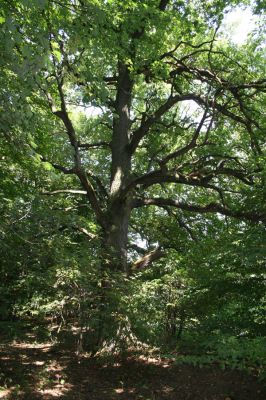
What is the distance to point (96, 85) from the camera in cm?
613

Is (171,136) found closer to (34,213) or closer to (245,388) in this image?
(34,213)

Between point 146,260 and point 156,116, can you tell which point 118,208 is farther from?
point 156,116

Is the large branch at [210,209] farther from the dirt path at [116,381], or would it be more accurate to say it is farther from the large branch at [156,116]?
the dirt path at [116,381]

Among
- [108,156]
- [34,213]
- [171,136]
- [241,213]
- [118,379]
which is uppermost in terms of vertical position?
[108,156]

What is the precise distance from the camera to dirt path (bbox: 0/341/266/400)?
6191 millimetres

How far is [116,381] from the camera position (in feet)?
23.3

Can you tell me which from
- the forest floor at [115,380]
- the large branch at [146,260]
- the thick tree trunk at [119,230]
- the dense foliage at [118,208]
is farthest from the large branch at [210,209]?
the forest floor at [115,380]

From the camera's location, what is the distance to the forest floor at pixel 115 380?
6199mm

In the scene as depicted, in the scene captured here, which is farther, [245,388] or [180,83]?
[180,83]

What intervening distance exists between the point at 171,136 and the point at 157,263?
4693 millimetres

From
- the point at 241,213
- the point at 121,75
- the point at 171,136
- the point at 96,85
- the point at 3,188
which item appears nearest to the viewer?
the point at 96,85

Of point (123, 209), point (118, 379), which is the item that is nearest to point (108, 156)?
point (123, 209)

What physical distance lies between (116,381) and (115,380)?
48mm

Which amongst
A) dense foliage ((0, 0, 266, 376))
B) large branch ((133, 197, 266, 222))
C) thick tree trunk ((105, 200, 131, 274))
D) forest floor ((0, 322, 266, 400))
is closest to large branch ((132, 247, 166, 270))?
dense foliage ((0, 0, 266, 376))
